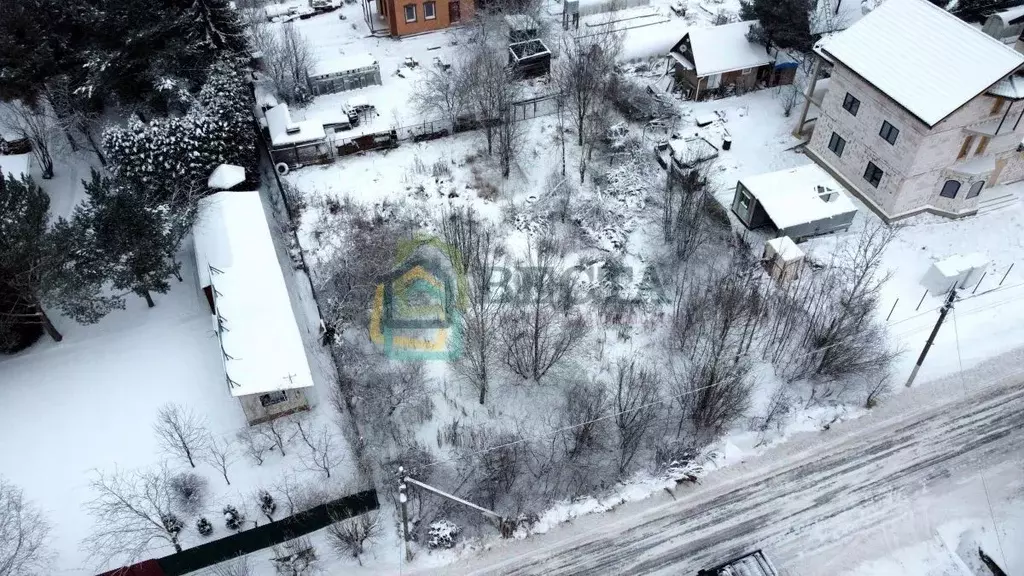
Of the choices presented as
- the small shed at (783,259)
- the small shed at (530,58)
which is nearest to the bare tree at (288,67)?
the small shed at (530,58)

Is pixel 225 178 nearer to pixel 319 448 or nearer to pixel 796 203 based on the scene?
pixel 319 448

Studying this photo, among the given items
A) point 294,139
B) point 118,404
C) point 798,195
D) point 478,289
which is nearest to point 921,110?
point 798,195

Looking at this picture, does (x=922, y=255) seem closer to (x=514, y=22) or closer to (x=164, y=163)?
(x=514, y=22)

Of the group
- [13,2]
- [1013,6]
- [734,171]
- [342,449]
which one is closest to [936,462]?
[734,171]

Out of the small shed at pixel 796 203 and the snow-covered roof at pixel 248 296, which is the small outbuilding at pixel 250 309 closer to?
the snow-covered roof at pixel 248 296

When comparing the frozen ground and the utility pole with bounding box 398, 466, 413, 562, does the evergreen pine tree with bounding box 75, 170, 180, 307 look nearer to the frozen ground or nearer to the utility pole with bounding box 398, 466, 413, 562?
the frozen ground
